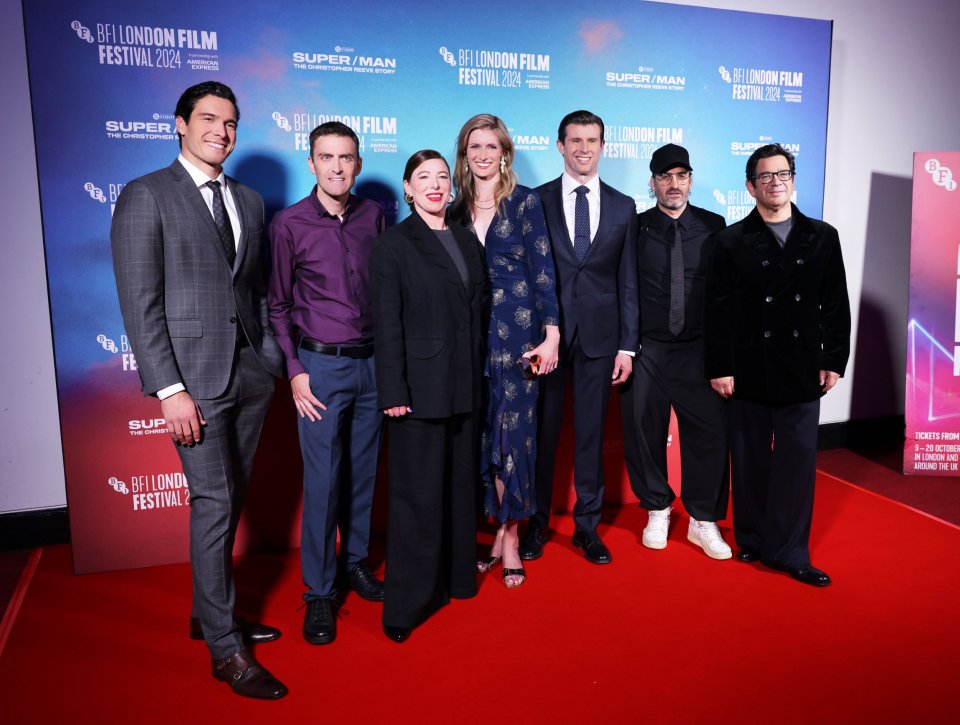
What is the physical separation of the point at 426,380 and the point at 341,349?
0.39 m

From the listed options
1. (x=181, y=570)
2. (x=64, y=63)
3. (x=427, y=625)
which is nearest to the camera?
(x=427, y=625)

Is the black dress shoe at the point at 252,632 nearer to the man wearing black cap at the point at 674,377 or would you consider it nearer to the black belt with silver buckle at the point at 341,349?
the black belt with silver buckle at the point at 341,349

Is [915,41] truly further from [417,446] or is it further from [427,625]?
[427,625]

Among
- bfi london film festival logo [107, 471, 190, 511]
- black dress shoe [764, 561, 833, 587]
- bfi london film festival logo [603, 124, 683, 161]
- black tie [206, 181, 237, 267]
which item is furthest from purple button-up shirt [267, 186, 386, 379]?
Answer: black dress shoe [764, 561, 833, 587]

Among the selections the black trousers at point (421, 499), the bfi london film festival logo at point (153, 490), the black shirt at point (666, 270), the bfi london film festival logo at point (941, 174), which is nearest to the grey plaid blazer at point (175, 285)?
the black trousers at point (421, 499)

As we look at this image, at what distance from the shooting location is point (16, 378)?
12.2 ft

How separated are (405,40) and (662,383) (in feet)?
6.81

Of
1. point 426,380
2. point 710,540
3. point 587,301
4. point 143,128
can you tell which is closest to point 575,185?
point 587,301

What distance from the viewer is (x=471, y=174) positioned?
3.09m

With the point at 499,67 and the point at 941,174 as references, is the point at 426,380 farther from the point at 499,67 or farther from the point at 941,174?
the point at 941,174

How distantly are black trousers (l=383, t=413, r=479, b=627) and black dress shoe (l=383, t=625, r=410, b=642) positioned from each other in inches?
0.7

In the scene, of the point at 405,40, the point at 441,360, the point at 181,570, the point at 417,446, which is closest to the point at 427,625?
the point at 417,446

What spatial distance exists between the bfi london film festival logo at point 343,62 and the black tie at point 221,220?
126cm

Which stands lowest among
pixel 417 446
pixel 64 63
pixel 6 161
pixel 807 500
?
pixel 807 500
